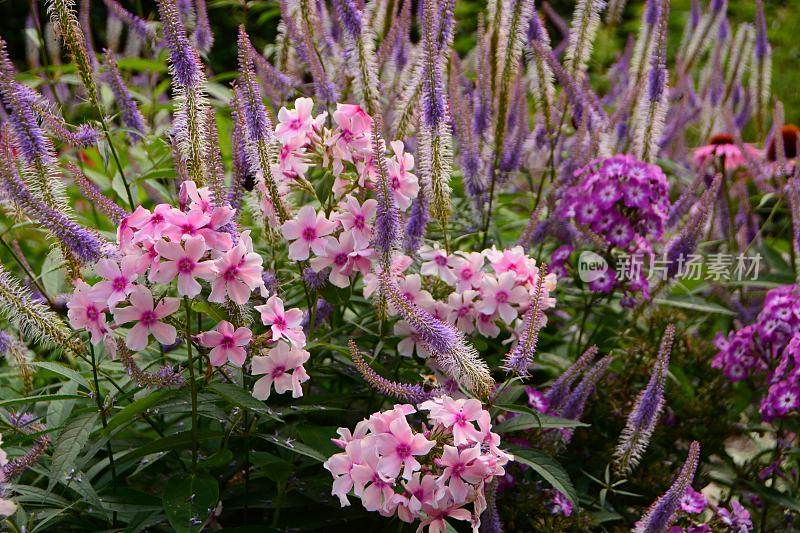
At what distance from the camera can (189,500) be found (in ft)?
6.98

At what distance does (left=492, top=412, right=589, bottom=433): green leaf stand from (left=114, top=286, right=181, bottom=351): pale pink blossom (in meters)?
0.95

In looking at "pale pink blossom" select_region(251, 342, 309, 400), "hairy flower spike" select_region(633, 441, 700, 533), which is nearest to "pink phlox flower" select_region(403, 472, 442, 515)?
"pale pink blossom" select_region(251, 342, 309, 400)

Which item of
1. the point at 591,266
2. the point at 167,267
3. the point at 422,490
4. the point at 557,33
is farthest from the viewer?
the point at 557,33

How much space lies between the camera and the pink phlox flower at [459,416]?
2.00 m

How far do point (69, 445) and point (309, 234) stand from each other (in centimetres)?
75

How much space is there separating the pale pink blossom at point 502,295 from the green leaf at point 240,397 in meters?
0.73

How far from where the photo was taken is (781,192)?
12.8ft

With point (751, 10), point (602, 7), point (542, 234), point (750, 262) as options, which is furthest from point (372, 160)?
point (751, 10)

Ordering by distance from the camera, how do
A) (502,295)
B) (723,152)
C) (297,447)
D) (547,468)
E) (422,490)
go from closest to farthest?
(422,490) < (297,447) < (547,468) < (502,295) < (723,152)

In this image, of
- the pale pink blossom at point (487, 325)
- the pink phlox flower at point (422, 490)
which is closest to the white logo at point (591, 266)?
the pale pink blossom at point (487, 325)

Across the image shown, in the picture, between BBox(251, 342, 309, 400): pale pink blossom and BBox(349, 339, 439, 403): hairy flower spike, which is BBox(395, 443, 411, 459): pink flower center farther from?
BBox(251, 342, 309, 400): pale pink blossom

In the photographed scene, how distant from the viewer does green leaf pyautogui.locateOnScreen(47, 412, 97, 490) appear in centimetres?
201

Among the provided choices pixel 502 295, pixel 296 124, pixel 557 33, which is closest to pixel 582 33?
pixel 502 295

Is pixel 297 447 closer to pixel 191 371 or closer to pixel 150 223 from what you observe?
pixel 191 371
